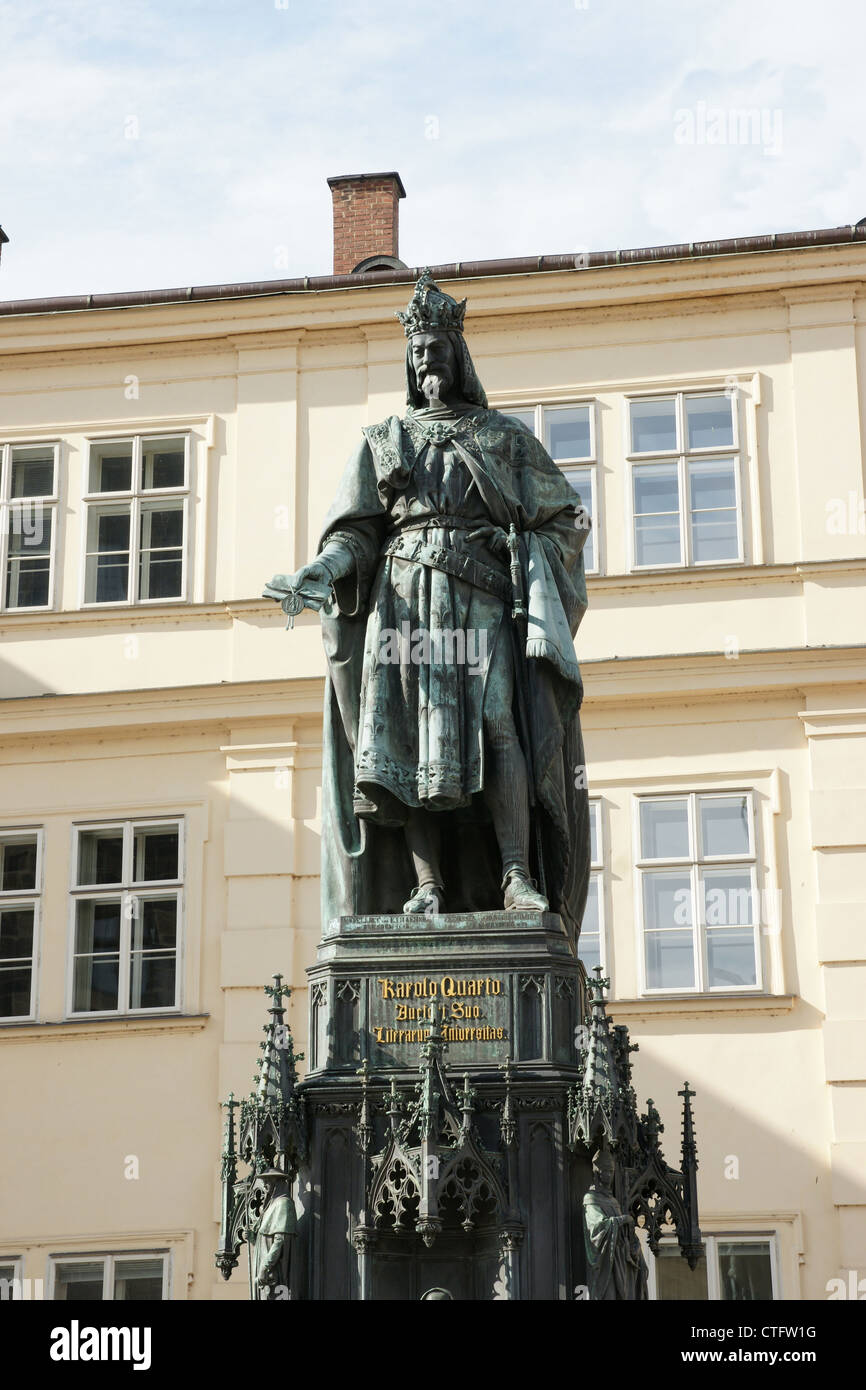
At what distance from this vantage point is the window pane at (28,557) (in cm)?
2220

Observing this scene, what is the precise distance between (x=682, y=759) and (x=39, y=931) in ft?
19.3

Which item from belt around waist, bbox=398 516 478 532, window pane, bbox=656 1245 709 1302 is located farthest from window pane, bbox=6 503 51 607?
belt around waist, bbox=398 516 478 532

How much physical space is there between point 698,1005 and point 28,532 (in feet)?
26.1

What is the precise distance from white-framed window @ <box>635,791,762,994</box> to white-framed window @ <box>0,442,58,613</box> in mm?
6209

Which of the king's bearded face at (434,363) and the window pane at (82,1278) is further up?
the king's bearded face at (434,363)

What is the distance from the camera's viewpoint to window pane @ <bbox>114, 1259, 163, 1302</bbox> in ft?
63.2

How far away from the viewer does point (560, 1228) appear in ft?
25.8

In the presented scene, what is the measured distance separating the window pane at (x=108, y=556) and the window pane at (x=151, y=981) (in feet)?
11.8

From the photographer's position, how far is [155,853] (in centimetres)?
2103

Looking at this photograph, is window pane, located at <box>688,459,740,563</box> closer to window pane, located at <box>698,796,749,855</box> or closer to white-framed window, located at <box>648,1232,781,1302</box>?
window pane, located at <box>698,796,749,855</box>

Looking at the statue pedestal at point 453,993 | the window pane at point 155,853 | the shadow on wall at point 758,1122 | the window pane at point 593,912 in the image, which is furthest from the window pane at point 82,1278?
the statue pedestal at point 453,993

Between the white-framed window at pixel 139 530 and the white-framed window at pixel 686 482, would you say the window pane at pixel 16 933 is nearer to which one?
the white-framed window at pixel 139 530
